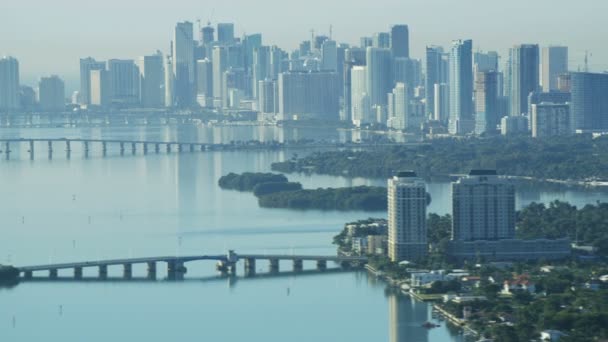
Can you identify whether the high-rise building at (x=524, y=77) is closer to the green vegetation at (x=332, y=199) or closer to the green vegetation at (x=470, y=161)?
the green vegetation at (x=470, y=161)

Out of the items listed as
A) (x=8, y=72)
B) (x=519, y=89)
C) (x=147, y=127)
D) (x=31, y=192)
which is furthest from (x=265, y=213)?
(x=8, y=72)

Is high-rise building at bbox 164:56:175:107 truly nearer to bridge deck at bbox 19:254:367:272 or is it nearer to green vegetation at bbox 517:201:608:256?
green vegetation at bbox 517:201:608:256

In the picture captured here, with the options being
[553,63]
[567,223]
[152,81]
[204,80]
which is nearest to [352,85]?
[553,63]

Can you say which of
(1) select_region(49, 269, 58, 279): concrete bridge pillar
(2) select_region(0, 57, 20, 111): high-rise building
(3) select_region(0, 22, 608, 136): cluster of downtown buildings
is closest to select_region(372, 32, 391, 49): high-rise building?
(3) select_region(0, 22, 608, 136): cluster of downtown buildings

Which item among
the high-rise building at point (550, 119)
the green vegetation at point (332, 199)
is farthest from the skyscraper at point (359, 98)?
the green vegetation at point (332, 199)

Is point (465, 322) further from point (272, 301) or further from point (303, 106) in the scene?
point (303, 106)

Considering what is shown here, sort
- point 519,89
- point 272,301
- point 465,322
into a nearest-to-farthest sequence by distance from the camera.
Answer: point 465,322 → point 272,301 → point 519,89
